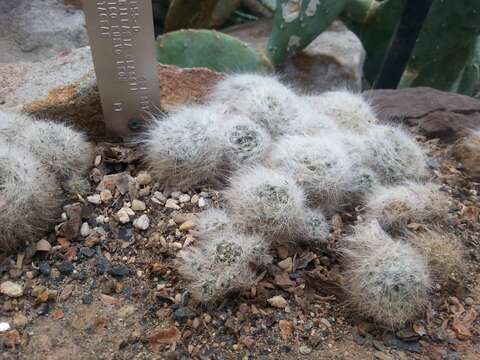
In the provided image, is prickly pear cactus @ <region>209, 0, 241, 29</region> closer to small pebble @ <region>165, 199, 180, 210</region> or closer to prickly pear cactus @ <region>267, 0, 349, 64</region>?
prickly pear cactus @ <region>267, 0, 349, 64</region>

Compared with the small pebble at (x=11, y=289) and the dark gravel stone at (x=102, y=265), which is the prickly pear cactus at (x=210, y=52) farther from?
the small pebble at (x=11, y=289)

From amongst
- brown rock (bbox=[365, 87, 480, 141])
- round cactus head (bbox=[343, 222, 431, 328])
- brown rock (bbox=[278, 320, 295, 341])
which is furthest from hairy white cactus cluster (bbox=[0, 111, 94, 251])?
brown rock (bbox=[365, 87, 480, 141])

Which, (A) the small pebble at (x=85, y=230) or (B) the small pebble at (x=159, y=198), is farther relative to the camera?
(B) the small pebble at (x=159, y=198)

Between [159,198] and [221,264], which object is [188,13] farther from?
[221,264]

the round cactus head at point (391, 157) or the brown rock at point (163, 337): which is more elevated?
the round cactus head at point (391, 157)

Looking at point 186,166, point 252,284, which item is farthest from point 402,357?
point 186,166

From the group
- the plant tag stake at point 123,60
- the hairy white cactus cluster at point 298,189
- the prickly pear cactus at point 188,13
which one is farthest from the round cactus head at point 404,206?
the prickly pear cactus at point 188,13

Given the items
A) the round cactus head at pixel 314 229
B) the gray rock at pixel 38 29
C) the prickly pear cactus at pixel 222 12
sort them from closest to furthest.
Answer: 1. the round cactus head at pixel 314 229
2. the gray rock at pixel 38 29
3. the prickly pear cactus at pixel 222 12

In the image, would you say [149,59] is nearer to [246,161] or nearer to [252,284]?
[246,161]
